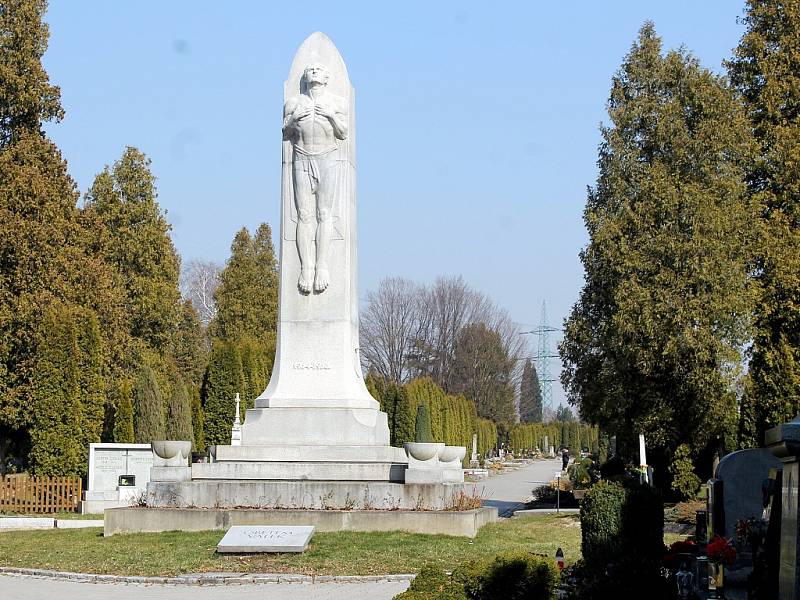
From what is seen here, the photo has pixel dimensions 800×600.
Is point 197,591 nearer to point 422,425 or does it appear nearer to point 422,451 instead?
point 422,451

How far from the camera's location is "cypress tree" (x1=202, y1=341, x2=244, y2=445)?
4109cm

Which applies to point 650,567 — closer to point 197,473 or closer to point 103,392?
point 197,473

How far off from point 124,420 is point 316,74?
1540cm

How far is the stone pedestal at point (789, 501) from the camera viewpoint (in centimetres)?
A: 459

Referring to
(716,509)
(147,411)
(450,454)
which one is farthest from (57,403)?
(716,509)

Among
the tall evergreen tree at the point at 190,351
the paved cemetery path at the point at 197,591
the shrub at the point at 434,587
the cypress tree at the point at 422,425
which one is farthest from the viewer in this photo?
the tall evergreen tree at the point at 190,351

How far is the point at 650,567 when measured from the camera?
9.54 meters

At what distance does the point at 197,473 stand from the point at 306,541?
3981 mm

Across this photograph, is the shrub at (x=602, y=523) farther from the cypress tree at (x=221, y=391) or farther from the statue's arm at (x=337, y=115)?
the cypress tree at (x=221, y=391)

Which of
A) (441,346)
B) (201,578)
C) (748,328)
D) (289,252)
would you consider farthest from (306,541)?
(441,346)

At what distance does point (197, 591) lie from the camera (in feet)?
43.1

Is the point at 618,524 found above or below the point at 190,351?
below

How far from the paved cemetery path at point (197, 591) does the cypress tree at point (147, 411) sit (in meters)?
19.4

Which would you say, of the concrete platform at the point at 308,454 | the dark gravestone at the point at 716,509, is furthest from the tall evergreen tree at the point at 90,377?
the dark gravestone at the point at 716,509
